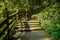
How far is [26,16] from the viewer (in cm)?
1611

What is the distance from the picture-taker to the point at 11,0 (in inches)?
714

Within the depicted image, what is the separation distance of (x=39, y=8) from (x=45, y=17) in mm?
7281

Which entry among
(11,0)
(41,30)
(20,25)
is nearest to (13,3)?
(11,0)

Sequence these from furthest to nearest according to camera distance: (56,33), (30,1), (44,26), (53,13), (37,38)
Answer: (30,1), (53,13), (44,26), (37,38), (56,33)

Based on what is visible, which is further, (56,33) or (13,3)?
(13,3)

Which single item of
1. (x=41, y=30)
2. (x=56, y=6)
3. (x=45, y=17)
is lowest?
(x=41, y=30)

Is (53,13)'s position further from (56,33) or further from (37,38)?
(56,33)

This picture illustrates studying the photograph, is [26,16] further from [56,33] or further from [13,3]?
[56,33]

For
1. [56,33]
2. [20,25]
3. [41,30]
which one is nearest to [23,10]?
[20,25]

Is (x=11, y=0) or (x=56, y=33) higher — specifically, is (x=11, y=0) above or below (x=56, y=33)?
above

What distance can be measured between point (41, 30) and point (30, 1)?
24.3ft

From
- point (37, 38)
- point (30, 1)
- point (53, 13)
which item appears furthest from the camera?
point (30, 1)

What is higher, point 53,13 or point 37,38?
point 53,13

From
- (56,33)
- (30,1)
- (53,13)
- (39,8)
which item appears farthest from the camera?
(39,8)
